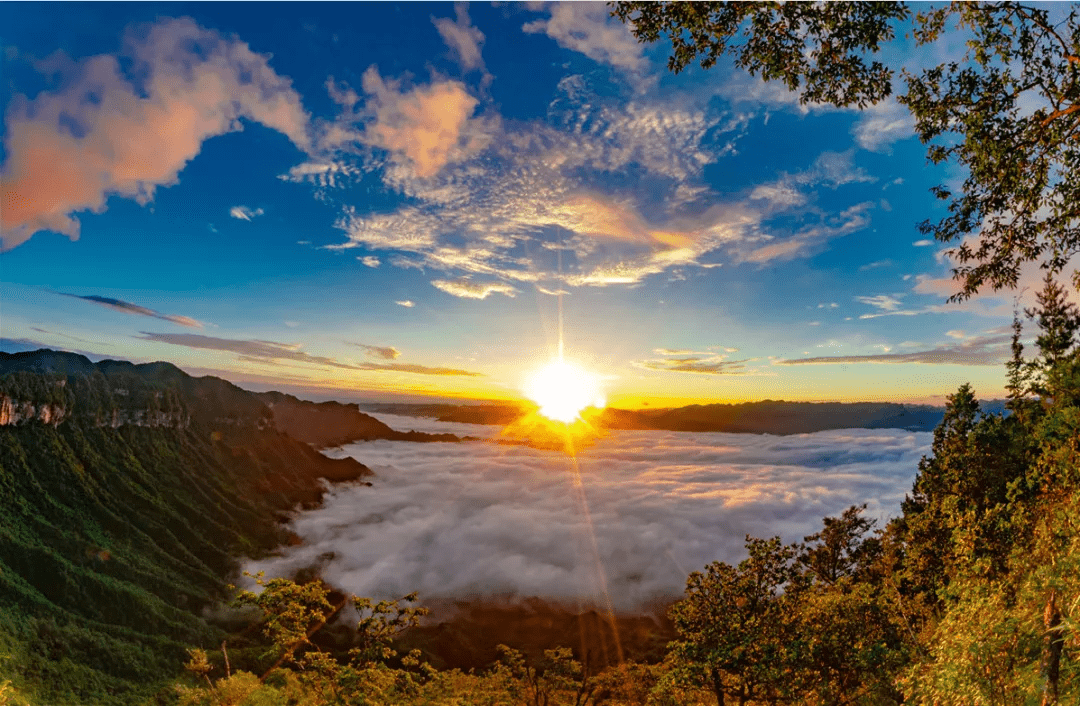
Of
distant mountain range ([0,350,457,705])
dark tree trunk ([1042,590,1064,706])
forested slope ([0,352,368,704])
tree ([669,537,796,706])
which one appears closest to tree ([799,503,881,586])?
tree ([669,537,796,706])

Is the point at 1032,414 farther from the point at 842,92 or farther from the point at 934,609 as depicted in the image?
the point at 842,92

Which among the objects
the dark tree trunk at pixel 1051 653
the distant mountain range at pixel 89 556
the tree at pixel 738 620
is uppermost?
the dark tree trunk at pixel 1051 653

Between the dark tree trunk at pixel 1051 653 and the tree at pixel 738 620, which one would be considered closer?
the dark tree trunk at pixel 1051 653

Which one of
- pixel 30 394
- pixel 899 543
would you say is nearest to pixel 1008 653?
pixel 899 543

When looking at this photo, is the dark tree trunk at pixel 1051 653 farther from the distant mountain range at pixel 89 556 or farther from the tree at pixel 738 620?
the distant mountain range at pixel 89 556

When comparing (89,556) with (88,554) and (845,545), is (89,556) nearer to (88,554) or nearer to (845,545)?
(88,554)

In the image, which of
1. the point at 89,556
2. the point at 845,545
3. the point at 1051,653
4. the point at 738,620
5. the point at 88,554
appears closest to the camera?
the point at 1051,653

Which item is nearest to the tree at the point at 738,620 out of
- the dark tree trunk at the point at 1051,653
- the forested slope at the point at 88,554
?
the dark tree trunk at the point at 1051,653

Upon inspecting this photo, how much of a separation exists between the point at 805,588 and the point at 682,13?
913 inches

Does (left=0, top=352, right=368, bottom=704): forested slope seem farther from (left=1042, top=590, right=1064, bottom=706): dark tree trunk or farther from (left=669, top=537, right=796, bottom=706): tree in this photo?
(left=1042, top=590, right=1064, bottom=706): dark tree trunk

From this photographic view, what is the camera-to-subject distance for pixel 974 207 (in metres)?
12.3

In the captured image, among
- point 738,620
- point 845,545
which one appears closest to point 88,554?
point 845,545

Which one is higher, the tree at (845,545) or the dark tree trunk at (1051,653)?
the dark tree trunk at (1051,653)

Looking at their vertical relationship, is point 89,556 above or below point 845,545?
below
